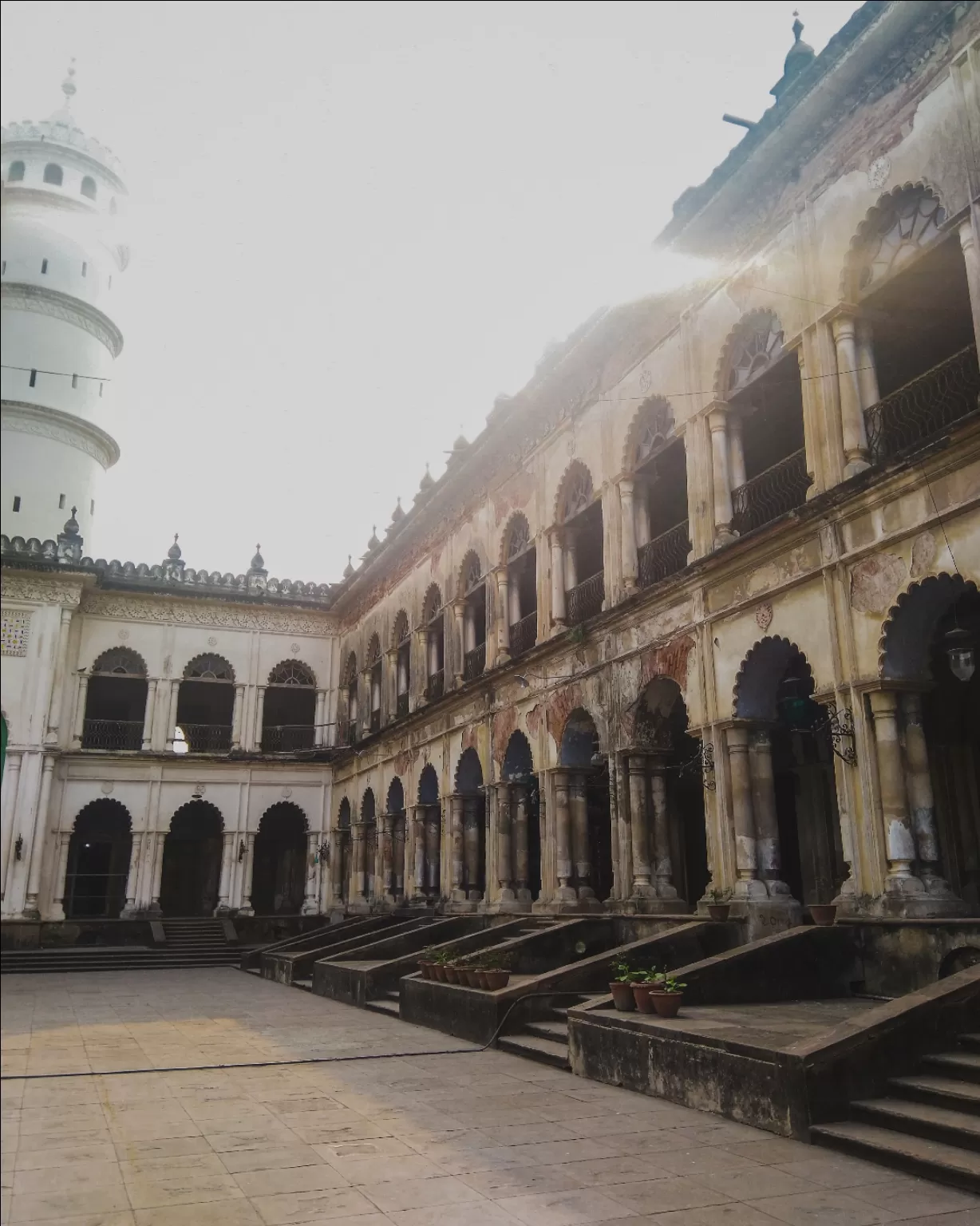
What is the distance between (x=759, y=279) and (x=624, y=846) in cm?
723

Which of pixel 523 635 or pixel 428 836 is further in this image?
pixel 428 836

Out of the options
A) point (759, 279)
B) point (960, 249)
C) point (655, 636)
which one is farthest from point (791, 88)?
point (655, 636)

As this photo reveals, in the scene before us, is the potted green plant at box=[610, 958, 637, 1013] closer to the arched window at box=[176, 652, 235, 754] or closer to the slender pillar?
the slender pillar

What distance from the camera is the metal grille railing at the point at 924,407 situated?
9.55 meters

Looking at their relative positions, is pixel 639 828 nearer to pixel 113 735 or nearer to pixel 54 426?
pixel 113 735

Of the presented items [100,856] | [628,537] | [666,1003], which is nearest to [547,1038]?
[666,1003]

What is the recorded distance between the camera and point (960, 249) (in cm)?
1023

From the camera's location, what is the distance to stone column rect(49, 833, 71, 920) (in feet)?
82.5

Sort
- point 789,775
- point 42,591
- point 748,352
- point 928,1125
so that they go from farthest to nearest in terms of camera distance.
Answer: point 42,591, point 789,775, point 748,352, point 928,1125

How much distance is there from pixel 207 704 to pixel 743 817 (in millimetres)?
22762

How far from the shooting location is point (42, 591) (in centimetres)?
2583

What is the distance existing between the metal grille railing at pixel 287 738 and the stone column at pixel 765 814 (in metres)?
19.3

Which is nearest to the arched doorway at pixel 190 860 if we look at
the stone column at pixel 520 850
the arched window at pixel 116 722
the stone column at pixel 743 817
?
the arched window at pixel 116 722

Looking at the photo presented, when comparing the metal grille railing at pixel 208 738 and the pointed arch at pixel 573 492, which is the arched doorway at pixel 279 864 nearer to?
the metal grille railing at pixel 208 738
